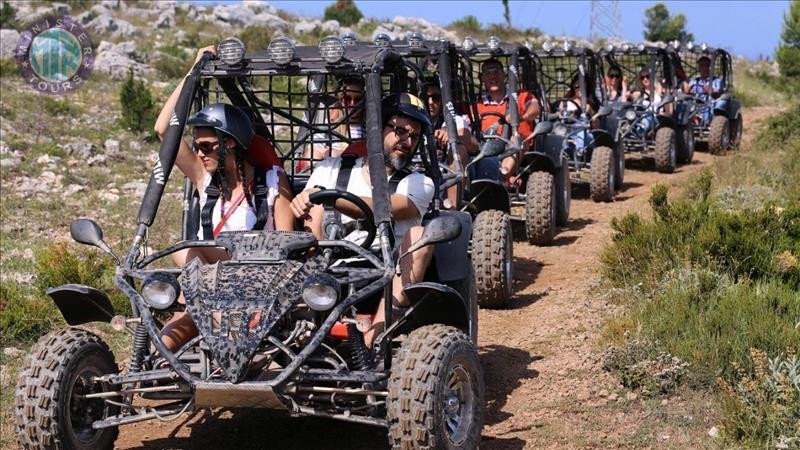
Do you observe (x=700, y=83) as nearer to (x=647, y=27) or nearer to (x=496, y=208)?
(x=496, y=208)

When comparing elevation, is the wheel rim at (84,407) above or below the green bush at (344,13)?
below

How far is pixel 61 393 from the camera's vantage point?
4754 millimetres

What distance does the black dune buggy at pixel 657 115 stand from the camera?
16156 mm

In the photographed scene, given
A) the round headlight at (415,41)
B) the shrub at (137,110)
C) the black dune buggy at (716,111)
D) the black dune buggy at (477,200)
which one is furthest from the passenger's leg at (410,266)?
the black dune buggy at (716,111)

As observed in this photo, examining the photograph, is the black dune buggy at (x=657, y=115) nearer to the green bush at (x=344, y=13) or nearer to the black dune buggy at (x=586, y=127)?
the black dune buggy at (x=586, y=127)

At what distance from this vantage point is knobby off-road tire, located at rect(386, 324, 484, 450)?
4.52 meters

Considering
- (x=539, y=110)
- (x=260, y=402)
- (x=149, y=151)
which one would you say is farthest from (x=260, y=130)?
(x=149, y=151)

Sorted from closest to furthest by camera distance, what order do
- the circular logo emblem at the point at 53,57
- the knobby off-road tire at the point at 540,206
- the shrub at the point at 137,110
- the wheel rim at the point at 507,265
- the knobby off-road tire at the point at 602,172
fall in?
1. the wheel rim at the point at 507,265
2. the knobby off-road tire at the point at 540,206
3. the knobby off-road tire at the point at 602,172
4. the shrub at the point at 137,110
5. the circular logo emblem at the point at 53,57

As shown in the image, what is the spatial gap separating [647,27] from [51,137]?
49128mm

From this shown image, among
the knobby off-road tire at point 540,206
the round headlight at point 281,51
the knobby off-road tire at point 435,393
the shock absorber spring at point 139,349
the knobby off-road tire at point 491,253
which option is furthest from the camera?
the knobby off-road tire at point 540,206

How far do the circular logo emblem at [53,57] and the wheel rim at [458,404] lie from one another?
15.8 m

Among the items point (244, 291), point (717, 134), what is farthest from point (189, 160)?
point (717, 134)

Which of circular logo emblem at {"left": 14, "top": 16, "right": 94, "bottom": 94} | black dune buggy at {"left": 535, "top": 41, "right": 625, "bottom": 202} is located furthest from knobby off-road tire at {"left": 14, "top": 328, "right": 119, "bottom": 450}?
circular logo emblem at {"left": 14, "top": 16, "right": 94, "bottom": 94}

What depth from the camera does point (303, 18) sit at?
44.1m
